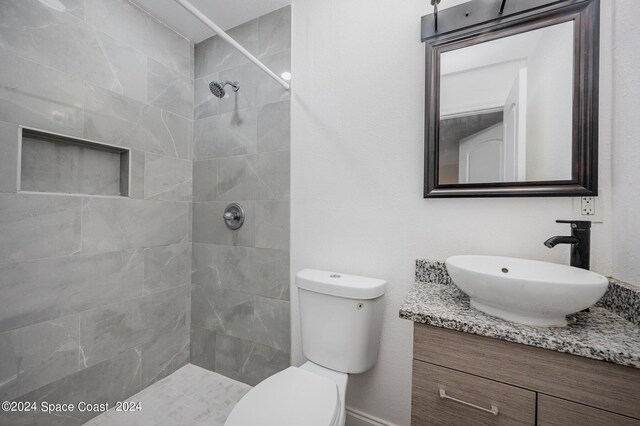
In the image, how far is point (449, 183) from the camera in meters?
1.12

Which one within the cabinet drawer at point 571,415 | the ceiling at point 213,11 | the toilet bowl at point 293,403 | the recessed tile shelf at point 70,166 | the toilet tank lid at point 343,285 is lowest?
the toilet bowl at point 293,403

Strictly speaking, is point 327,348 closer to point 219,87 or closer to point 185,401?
point 185,401

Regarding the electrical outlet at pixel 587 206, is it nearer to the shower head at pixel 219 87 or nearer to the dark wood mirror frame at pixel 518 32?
the dark wood mirror frame at pixel 518 32

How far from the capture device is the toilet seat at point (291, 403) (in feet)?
2.70

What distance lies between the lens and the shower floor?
1384 mm

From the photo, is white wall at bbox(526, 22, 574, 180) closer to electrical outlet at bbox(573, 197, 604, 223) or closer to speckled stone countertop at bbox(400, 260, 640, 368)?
electrical outlet at bbox(573, 197, 604, 223)

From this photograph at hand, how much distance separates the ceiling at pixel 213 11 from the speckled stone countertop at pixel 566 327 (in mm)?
1794

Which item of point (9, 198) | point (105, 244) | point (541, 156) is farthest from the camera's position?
point (105, 244)

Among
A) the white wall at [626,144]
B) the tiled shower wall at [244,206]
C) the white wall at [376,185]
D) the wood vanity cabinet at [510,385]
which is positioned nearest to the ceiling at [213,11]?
the tiled shower wall at [244,206]

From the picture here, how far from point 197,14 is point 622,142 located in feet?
5.35

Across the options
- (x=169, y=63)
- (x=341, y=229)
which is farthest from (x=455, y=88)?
(x=169, y=63)

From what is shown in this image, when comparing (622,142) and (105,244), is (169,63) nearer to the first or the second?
(105,244)

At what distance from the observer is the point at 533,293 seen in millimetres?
667

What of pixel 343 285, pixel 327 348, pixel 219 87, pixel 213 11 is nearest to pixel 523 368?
pixel 343 285
